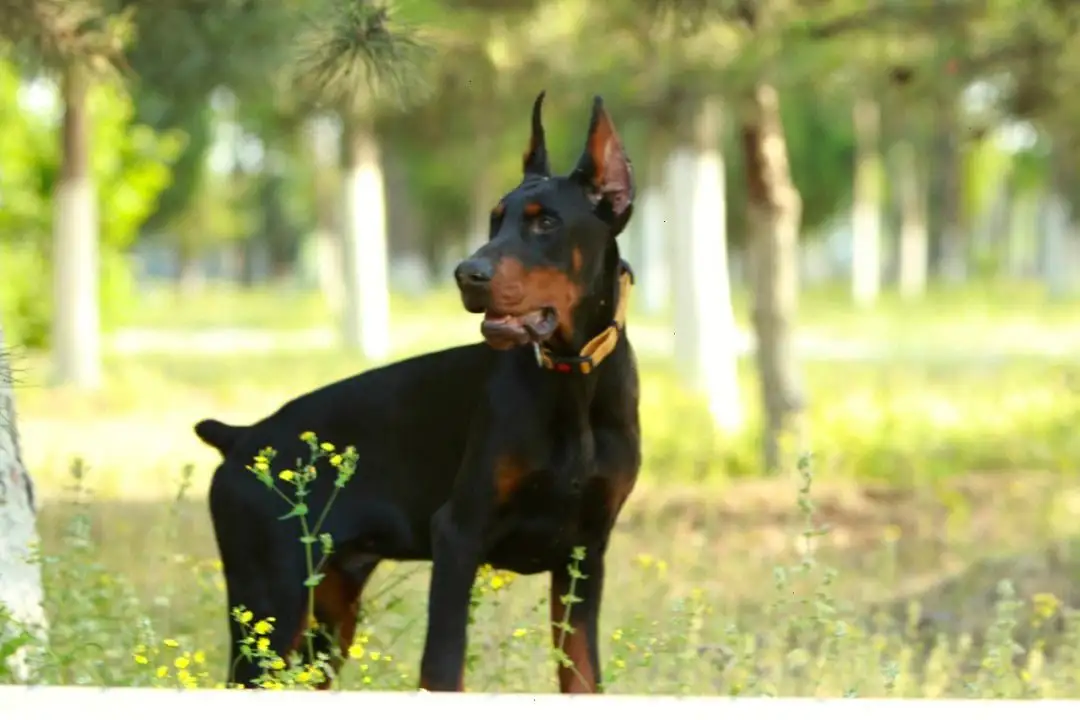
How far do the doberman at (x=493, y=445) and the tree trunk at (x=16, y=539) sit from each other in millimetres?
690

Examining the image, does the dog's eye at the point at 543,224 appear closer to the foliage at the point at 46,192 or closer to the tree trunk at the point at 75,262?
the tree trunk at the point at 75,262

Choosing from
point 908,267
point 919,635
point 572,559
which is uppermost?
point 908,267

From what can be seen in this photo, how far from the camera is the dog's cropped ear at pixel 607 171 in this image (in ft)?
15.0

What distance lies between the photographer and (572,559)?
4703 millimetres

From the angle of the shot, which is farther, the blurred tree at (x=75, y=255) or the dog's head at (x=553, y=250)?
the blurred tree at (x=75, y=255)

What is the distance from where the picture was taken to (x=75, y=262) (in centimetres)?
1762

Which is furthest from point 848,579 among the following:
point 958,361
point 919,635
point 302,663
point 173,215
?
point 173,215

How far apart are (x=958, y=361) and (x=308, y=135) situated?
10.5 metres

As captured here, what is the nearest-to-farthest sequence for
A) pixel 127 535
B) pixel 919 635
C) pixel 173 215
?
1. pixel 919 635
2. pixel 127 535
3. pixel 173 215

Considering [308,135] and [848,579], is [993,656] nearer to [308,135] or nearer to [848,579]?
[848,579]

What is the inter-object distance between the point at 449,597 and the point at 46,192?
18.7 metres

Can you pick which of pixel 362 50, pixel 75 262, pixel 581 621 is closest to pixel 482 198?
pixel 75 262

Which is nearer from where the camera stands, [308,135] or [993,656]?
[993,656]

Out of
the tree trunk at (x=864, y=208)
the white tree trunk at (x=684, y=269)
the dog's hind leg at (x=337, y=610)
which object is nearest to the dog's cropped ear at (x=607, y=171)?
the dog's hind leg at (x=337, y=610)
